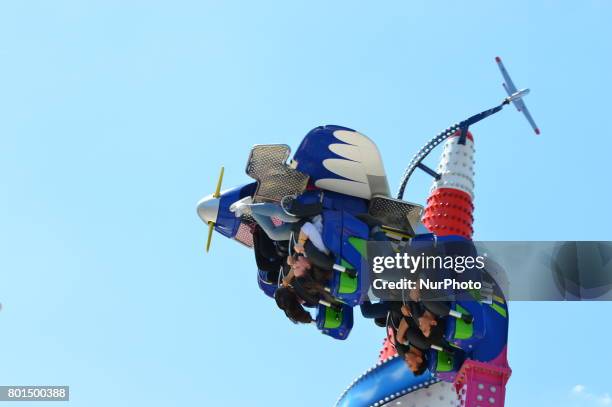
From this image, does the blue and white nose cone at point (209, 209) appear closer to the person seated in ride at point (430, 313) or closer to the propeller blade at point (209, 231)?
the propeller blade at point (209, 231)

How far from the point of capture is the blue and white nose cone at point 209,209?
15.8 metres

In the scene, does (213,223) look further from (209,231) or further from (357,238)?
(357,238)

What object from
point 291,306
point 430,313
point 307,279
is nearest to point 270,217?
point 307,279

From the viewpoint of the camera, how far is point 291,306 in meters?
15.7

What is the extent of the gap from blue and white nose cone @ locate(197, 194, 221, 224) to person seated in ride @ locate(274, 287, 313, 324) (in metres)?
1.48

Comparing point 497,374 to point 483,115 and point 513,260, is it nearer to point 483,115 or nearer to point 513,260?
point 513,260

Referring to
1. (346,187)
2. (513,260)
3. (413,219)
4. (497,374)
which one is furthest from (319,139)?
(497,374)

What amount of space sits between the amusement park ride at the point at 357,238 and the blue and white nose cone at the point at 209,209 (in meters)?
0.02

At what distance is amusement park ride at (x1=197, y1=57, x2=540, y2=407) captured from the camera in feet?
47.3

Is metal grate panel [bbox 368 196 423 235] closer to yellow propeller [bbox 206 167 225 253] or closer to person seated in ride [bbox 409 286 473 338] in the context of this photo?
person seated in ride [bbox 409 286 473 338]

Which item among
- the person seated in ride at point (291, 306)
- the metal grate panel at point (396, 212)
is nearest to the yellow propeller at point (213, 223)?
the person seated in ride at point (291, 306)

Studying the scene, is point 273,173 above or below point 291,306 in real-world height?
above

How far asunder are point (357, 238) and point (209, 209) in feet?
8.68

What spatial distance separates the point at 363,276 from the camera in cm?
1418
